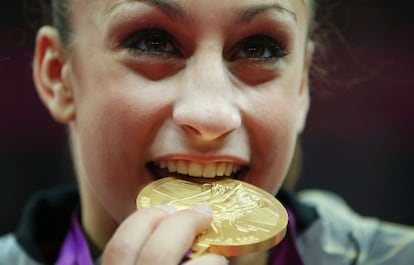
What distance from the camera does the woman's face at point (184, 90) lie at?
0.96 m

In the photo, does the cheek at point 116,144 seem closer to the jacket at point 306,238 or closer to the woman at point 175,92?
the woman at point 175,92

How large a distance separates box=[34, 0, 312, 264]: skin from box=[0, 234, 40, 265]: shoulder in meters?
0.28

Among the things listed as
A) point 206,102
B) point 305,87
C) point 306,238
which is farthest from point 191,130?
point 306,238

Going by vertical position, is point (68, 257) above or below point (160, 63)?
below

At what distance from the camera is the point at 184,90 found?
963 mm

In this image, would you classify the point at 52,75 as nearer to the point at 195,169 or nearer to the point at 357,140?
the point at 195,169

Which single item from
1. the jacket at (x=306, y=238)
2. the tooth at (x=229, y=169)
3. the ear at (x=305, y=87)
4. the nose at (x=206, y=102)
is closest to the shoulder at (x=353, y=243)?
the jacket at (x=306, y=238)

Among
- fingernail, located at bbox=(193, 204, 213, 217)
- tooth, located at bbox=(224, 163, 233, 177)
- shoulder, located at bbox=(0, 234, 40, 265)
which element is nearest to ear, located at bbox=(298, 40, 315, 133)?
tooth, located at bbox=(224, 163, 233, 177)

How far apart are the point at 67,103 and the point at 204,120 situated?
0.35 metres

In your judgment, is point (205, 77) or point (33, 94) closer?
point (205, 77)

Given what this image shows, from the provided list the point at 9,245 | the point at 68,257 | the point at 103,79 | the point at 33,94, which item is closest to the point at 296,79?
the point at 103,79

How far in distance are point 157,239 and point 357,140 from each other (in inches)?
63.0

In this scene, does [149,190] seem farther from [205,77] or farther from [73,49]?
[73,49]

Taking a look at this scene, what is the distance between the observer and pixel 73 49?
1.14 m
